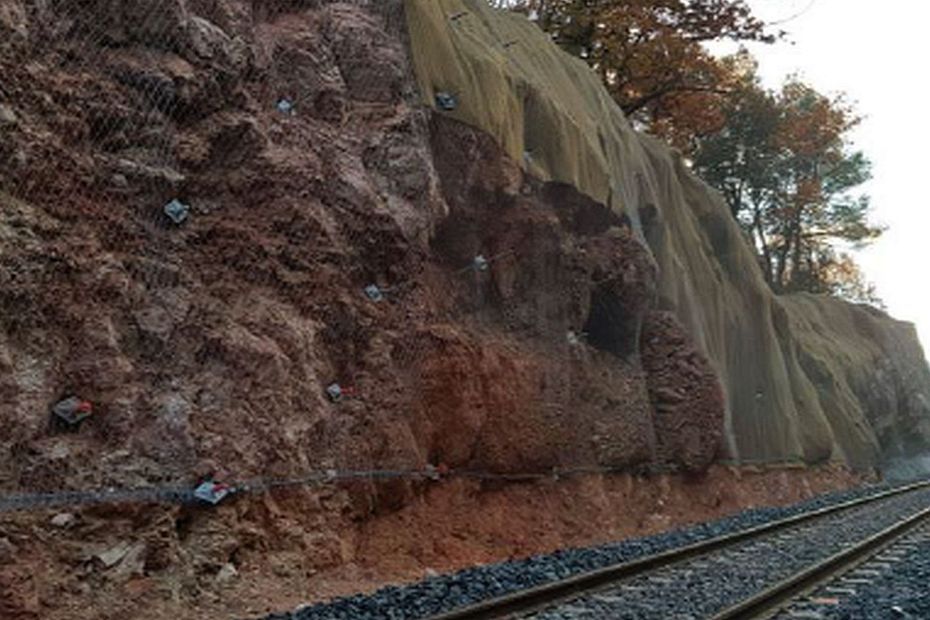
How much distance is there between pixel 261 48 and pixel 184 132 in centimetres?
173

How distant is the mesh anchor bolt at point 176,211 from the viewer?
8492mm

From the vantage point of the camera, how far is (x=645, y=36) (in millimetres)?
27281

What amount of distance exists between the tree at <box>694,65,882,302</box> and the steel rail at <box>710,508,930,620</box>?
23123 millimetres

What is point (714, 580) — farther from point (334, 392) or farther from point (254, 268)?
point (254, 268)

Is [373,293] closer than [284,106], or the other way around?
[284,106]

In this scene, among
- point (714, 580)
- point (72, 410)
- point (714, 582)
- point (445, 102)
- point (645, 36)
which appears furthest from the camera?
point (645, 36)

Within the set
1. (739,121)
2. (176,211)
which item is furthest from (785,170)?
(176,211)

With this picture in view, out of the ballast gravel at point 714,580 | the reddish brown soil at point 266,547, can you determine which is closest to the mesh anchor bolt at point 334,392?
the reddish brown soil at point 266,547

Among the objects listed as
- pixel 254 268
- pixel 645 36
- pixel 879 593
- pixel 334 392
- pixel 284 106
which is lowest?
pixel 879 593

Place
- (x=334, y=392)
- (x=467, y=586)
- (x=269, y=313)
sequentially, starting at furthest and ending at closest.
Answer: (x=334, y=392)
(x=269, y=313)
(x=467, y=586)

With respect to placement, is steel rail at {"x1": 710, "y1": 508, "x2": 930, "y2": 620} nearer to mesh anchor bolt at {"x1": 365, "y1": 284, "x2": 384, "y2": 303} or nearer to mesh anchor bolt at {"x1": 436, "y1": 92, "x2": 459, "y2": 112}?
mesh anchor bolt at {"x1": 365, "y1": 284, "x2": 384, "y2": 303}

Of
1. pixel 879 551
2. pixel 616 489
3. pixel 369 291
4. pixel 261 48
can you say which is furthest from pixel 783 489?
pixel 261 48

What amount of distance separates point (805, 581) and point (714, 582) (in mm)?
827

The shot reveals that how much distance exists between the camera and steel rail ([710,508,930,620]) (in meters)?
7.05
